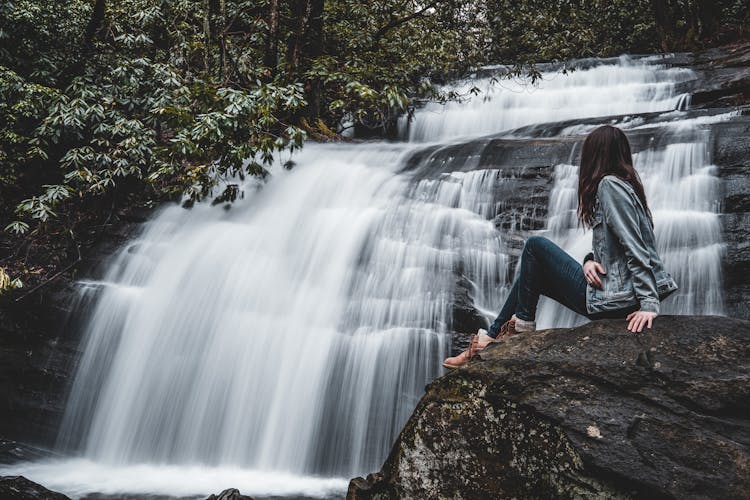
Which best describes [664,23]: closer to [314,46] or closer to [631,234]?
[314,46]

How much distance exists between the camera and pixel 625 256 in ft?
8.86

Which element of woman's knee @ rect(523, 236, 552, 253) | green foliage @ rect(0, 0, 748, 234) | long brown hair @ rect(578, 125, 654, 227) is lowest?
woman's knee @ rect(523, 236, 552, 253)

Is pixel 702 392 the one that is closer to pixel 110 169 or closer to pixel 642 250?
pixel 642 250

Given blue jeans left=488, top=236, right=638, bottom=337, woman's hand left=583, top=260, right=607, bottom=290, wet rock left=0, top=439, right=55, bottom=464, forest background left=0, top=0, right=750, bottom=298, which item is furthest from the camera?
forest background left=0, top=0, right=750, bottom=298

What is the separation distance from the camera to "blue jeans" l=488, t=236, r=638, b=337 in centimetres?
299

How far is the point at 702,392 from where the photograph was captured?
7.99ft

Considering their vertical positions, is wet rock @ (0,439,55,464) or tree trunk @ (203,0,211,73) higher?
tree trunk @ (203,0,211,73)

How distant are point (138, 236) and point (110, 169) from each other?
3.29ft

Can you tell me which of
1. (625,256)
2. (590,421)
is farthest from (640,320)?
(590,421)

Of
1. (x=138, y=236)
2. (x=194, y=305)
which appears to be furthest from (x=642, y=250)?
(x=138, y=236)

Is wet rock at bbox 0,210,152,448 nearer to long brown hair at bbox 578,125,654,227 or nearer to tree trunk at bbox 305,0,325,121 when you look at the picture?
tree trunk at bbox 305,0,325,121

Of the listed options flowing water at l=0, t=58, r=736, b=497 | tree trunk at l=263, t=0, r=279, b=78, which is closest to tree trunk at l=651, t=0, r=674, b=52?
flowing water at l=0, t=58, r=736, b=497

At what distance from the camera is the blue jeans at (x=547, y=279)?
2.99m

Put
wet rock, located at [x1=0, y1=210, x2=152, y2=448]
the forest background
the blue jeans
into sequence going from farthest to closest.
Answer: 1. the forest background
2. wet rock, located at [x1=0, y1=210, x2=152, y2=448]
3. the blue jeans
